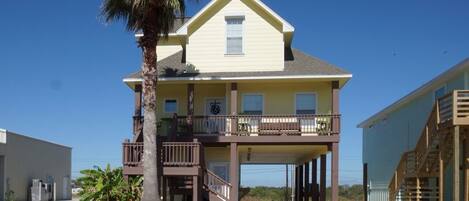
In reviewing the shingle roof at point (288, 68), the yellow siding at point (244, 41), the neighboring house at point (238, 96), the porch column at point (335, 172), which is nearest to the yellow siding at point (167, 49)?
the neighboring house at point (238, 96)

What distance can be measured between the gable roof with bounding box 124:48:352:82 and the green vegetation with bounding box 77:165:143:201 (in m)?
5.28

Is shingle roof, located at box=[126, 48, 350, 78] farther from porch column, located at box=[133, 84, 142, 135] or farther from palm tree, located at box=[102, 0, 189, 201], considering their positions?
palm tree, located at box=[102, 0, 189, 201]

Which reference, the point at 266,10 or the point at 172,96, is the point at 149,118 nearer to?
the point at 172,96

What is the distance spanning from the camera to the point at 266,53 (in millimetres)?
26469

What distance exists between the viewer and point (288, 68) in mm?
26109

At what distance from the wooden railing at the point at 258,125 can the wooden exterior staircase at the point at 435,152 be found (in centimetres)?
327

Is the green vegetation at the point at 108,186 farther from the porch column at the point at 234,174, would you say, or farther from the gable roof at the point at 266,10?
the gable roof at the point at 266,10

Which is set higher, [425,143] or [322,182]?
[425,143]

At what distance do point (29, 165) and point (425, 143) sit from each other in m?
25.5

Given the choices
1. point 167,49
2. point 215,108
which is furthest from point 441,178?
point 167,49

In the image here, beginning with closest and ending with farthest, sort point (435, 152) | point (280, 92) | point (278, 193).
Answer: point (435, 152), point (280, 92), point (278, 193)

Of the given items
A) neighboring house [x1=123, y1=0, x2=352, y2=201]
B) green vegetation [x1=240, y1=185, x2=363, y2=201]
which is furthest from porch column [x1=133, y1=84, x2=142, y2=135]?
green vegetation [x1=240, y1=185, x2=363, y2=201]

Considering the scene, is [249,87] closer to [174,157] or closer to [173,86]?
[173,86]

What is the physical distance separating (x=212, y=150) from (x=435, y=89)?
10057 mm
